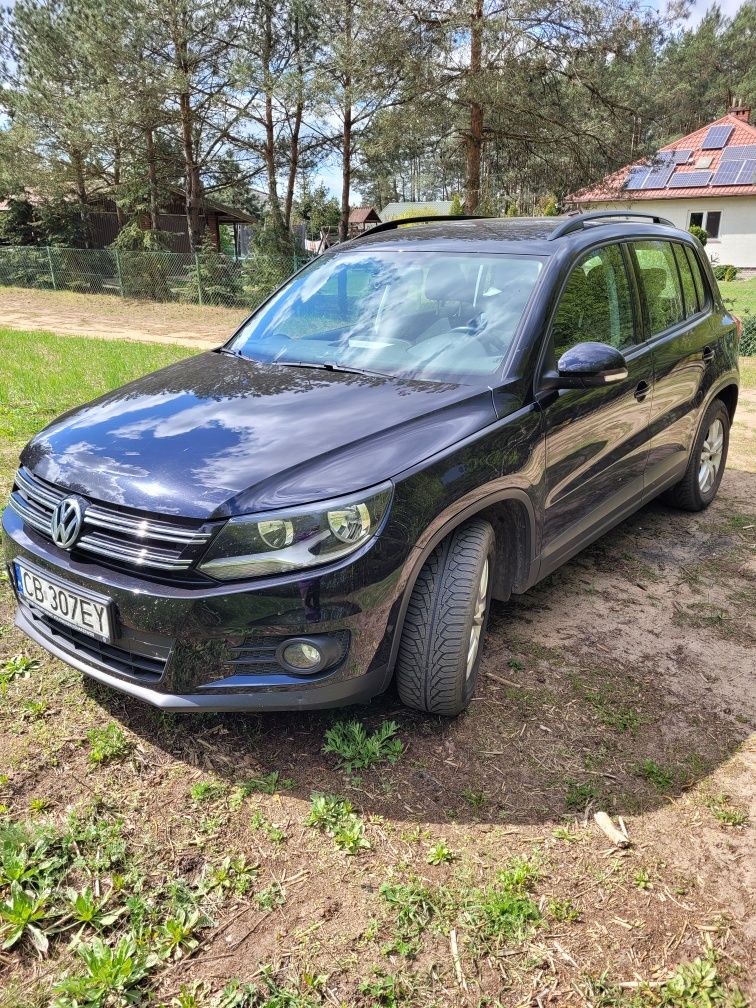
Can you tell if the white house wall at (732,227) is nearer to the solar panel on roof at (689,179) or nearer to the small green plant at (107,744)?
the solar panel on roof at (689,179)

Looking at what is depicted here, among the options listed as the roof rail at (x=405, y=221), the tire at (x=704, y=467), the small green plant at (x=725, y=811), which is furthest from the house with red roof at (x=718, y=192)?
the small green plant at (x=725, y=811)

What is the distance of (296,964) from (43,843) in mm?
861

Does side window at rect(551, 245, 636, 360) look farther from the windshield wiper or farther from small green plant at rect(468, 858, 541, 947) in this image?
small green plant at rect(468, 858, 541, 947)

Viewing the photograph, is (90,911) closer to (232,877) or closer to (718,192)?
(232,877)

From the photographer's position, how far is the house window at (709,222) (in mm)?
36453

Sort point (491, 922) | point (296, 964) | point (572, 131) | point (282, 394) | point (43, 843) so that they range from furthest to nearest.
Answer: point (572, 131) < point (282, 394) < point (43, 843) < point (491, 922) < point (296, 964)

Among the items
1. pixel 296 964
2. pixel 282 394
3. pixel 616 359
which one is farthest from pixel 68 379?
pixel 296 964

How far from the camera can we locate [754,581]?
4293mm

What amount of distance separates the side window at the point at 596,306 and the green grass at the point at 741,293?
16.4 m

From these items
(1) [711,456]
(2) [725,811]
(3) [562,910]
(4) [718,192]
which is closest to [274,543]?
(3) [562,910]

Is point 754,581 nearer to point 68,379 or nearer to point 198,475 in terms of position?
point 198,475

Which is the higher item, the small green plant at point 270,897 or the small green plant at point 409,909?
the small green plant at point 270,897

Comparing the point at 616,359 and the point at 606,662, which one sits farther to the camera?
Result: the point at 606,662

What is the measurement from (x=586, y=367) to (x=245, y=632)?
168 cm
